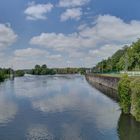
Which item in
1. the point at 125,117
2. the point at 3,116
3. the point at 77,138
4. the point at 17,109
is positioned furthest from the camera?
the point at 17,109

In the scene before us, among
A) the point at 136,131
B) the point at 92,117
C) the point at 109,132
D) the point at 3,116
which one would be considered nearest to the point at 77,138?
the point at 109,132

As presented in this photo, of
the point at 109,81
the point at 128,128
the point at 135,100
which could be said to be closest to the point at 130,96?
the point at 135,100

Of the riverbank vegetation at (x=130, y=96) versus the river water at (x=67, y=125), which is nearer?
the river water at (x=67, y=125)

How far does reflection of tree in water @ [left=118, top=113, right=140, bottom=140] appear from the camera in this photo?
83.6 ft

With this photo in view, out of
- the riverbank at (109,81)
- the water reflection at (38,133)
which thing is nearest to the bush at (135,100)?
the water reflection at (38,133)

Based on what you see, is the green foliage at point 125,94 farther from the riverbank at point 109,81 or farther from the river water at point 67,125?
the riverbank at point 109,81

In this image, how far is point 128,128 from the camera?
2844cm

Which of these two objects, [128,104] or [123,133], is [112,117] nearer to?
[128,104]

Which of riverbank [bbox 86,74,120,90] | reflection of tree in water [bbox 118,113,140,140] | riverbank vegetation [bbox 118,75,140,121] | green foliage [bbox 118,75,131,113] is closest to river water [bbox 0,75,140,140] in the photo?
reflection of tree in water [bbox 118,113,140,140]

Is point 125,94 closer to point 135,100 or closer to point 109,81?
point 135,100

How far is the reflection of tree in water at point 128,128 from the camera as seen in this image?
83.6 feet

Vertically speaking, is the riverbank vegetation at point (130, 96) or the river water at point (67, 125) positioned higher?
the riverbank vegetation at point (130, 96)

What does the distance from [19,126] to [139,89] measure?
1140cm

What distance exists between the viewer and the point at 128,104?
108 feet
